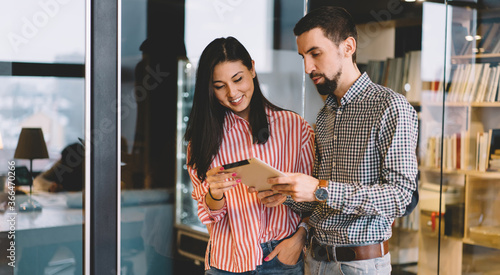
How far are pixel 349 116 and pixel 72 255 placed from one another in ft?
5.62

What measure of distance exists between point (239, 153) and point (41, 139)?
1161 mm

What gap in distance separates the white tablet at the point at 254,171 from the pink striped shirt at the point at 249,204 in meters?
0.21

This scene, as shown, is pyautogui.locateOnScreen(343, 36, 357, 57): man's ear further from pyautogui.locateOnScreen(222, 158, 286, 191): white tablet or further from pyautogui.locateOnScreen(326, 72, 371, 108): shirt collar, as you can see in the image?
pyautogui.locateOnScreen(222, 158, 286, 191): white tablet

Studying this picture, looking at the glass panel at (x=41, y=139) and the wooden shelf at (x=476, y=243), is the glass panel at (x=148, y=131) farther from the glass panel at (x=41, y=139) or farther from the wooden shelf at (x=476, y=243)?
the wooden shelf at (x=476, y=243)

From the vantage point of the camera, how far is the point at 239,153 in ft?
6.19

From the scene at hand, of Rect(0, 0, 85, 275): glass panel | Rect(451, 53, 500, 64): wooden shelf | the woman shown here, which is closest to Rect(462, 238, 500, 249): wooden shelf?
Rect(451, 53, 500, 64): wooden shelf

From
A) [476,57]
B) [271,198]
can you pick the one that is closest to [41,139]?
[271,198]

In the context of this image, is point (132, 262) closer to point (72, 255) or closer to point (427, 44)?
point (72, 255)

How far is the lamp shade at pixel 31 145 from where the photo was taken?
247cm

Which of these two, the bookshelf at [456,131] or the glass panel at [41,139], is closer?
the glass panel at [41,139]

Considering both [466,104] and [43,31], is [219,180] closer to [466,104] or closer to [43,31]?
[43,31]

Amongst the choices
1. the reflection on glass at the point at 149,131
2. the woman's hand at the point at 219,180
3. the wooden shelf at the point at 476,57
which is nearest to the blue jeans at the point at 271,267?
the woman's hand at the point at 219,180

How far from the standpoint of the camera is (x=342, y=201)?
1.51 m

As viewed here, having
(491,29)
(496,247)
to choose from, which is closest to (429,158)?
(496,247)
